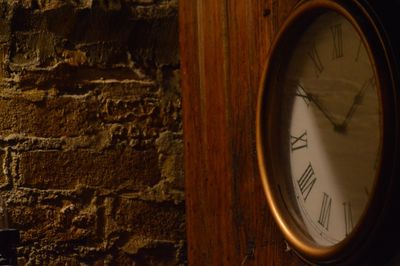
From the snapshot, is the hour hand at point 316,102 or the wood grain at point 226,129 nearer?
the hour hand at point 316,102

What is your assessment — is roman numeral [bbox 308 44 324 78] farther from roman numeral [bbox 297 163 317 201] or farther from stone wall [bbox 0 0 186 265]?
stone wall [bbox 0 0 186 265]

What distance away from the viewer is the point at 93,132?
7.49ft

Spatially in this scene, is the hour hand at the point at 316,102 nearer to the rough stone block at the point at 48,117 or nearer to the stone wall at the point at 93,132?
the stone wall at the point at 93,132

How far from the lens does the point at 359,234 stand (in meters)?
0.90

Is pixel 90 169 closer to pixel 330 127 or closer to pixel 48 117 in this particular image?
pixel 48 117

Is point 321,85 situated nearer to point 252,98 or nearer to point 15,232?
point 252,98

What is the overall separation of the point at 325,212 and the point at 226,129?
1.82ft

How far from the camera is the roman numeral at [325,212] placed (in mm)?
1053

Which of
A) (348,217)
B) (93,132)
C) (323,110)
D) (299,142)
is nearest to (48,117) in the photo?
(93,132)

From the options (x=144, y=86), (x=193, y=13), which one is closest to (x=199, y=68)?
(x=193, y=13)

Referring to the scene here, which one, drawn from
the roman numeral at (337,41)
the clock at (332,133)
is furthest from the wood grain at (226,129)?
the roman numeral at (337,41)

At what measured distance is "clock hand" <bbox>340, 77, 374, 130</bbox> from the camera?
36.1 inches

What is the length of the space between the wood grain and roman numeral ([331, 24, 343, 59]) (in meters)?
0.24

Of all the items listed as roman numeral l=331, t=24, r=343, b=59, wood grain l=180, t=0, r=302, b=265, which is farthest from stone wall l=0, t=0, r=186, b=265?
roman numeral l=331, t=24, r=343, b=59
